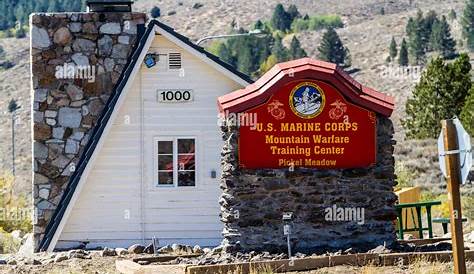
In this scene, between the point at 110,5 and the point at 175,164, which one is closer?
the point at 175,164

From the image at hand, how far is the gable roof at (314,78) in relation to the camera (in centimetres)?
2042

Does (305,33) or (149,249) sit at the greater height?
(305,33)

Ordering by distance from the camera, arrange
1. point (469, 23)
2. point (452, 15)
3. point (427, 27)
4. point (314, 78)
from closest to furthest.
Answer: point (314, 78) < point (427, 27) < point (469, 23) < point (452, 15)

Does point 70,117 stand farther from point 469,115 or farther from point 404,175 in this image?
point 469,115

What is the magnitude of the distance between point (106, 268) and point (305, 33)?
111 m

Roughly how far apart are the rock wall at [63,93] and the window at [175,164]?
2021 millimetres

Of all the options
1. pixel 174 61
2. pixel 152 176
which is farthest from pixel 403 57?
pixel 152 176

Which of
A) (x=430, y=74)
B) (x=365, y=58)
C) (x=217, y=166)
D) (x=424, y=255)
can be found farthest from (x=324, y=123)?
(x=365, y=58)

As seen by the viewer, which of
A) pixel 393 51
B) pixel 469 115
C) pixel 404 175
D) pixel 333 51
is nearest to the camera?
pixel 404 175

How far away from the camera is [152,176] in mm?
25500

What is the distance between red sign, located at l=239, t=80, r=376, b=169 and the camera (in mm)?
20359

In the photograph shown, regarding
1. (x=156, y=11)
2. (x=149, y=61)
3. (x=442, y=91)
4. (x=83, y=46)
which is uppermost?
(x=156, y=11)

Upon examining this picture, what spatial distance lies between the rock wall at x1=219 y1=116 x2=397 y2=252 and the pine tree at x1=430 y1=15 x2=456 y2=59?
8682 cm

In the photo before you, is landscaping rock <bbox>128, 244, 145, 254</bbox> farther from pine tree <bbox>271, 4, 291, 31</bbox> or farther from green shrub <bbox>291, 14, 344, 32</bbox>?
pine tree <bbox>271, 4, 291, 31</bbox>
